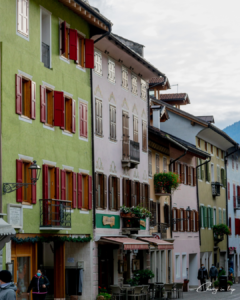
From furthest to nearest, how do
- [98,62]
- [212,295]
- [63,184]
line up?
1. [212,295]
2. [98,62]
3. [63,184]

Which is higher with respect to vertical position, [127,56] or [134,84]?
[127,56]

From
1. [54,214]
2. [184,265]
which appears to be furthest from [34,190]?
[184,265]

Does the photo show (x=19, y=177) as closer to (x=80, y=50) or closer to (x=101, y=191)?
(x=80, y=50)

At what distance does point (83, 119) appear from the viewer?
29.3 m

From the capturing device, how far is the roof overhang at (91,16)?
26772mm

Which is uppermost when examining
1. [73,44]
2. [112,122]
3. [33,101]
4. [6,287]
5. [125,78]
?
[125,78]

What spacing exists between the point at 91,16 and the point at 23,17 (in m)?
5.37

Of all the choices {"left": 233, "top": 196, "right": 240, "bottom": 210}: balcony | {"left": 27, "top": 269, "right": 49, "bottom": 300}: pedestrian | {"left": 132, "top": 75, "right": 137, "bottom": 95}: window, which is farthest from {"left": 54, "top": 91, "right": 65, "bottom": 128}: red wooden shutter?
{"left": 233, "top": 196, "right": 240, "bottom": 210}: balcony

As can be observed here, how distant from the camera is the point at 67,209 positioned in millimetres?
26234

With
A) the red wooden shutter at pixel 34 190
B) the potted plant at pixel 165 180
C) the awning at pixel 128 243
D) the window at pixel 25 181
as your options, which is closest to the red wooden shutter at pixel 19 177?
the window at pixel 25 181

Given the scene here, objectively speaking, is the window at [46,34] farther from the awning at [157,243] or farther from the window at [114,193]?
the awning at [157,243]

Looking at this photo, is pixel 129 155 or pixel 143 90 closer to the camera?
pixel 129 155

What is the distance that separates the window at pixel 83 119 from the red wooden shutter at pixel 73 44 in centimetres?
220

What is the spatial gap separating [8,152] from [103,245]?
11364mm
